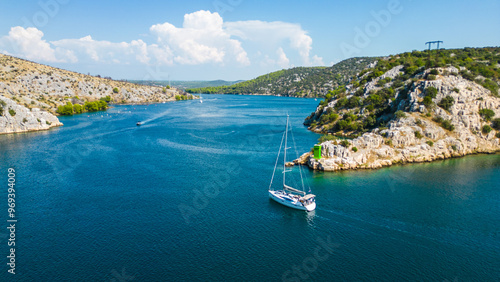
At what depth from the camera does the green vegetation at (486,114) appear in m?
80.0

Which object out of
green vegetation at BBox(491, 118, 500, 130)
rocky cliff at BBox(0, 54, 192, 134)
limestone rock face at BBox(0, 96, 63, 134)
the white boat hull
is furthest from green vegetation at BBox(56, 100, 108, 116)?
green vegetation at BBox(491, 118, 500, 130)

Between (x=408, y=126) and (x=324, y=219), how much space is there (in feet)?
155

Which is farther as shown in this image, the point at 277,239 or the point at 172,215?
the point at 172,215

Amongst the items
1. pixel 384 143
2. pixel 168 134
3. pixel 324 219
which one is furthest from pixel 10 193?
pixel 384 143

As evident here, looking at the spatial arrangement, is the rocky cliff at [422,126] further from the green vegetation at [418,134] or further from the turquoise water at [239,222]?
the turquoise water at [239,222]

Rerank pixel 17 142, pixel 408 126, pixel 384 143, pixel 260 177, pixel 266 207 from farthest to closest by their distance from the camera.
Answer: pixel 17 142 < pixel 408 126 < pixel 384 143 < pixel 260 177 < pixel 266 207

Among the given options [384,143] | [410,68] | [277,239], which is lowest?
[277,239]

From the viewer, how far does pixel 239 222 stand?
40.7 meters

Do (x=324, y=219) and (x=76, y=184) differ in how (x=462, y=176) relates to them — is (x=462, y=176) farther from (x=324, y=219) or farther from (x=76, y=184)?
(x=76, y=184)

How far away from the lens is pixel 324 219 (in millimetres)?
41438

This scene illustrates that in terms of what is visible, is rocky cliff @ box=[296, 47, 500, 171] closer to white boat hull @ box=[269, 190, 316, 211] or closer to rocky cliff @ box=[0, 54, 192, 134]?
white boat hull @ box=[269, 190, 316, 211]

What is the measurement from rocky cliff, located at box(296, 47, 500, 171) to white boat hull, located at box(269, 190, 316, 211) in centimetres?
1783

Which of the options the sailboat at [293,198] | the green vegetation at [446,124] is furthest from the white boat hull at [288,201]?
the green vegetation at [446,124]

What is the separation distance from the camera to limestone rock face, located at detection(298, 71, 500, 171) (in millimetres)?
64625
